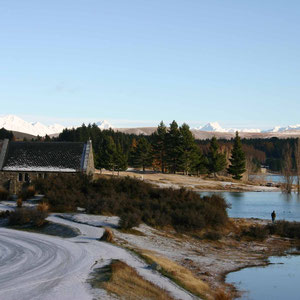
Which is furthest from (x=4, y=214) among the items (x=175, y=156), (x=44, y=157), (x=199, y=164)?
(x=199, y=164)

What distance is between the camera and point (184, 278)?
20.1 metres

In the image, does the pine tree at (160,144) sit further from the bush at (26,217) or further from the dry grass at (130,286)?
the dry grass at (130,286)

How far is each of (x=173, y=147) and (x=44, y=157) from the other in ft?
172

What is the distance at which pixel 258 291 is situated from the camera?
21.2m

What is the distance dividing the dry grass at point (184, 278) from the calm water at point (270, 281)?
6.14 feet

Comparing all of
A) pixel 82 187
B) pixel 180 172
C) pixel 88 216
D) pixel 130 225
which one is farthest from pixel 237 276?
pixel 180 172

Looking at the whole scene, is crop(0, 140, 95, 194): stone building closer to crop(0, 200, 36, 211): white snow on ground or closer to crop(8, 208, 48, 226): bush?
crop(0, 200, 36, 211): white snow on ground

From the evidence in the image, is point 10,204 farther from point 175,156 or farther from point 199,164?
point 199,164

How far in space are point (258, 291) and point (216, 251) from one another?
868 cm

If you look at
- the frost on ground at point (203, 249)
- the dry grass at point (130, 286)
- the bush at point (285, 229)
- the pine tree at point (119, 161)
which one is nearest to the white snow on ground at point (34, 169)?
the frost on ground at point (203, 249)

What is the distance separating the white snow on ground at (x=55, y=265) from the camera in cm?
1521

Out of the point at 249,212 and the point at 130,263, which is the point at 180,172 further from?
the point at 130,263

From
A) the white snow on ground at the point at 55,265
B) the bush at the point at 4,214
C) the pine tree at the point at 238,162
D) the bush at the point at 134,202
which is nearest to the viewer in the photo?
the white snow on ground at the point at 55,265

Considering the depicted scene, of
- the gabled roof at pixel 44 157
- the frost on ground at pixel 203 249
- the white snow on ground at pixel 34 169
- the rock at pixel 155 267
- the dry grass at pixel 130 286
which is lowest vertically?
the frost on ground at pixel 203 249
